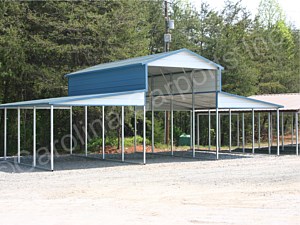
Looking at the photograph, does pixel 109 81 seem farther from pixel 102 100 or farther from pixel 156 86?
pixel 102 100

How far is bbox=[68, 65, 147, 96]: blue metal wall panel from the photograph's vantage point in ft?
66.1

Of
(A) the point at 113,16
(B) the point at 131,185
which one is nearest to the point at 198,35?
(A) the point at 113,16

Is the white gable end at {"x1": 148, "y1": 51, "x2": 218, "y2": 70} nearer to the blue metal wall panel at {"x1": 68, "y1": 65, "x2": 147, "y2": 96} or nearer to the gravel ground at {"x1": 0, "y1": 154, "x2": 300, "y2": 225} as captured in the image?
the blue metal wall panel at {"x1": 68, "y1": 65, "x2": 147, "y2": 96}

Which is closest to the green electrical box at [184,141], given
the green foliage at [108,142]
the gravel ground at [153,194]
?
the green foliage at [108,142]

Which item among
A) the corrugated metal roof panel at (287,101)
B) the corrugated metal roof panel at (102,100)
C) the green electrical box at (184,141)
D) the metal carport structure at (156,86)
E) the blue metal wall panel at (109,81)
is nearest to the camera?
the corrugated metal roof panel at (102,100)

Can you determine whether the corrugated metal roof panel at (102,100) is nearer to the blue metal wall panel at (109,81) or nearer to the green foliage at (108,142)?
the blue metal wall panel at (109,81)

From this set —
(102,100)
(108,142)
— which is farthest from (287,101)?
(102,100)

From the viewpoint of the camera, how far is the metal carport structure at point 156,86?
1878 cm

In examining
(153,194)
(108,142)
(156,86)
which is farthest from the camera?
(108,142)

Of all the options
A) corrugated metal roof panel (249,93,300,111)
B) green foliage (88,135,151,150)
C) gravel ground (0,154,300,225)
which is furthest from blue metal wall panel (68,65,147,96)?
corrugated metal roof panel (249,93,300,111)

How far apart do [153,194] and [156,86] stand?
43.7ft

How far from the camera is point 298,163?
19.8 m

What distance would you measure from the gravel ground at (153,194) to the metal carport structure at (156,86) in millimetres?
2309

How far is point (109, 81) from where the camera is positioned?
22.1 metres
